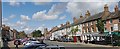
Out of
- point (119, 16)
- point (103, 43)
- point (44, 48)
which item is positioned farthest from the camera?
point (119, 16)

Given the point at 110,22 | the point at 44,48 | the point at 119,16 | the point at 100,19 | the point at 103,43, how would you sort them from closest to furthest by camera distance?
the point at 44,48 < the point at 103,43 < the point at 119,16 < the point at 110,22 < the point at 100,19

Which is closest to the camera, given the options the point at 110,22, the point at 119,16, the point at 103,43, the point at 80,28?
the point at 103,43

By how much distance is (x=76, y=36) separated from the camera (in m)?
106

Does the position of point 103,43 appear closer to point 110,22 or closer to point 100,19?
point 110,22

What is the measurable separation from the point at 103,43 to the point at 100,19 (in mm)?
21015

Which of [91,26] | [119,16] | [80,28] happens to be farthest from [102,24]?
[80,28]

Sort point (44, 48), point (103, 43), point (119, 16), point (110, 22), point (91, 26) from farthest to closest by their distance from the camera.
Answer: point (91, 26) < point (110, 22) < point (119, 16) < point (103, 43) < point (44, 48)

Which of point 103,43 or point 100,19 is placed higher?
point 100,19

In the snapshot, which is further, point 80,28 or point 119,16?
point 80,28

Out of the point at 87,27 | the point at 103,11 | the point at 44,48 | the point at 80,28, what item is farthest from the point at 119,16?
the point at 44,48

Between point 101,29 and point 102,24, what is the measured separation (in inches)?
66.3

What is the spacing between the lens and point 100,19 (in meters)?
82.2

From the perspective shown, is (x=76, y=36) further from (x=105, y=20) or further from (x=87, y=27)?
(x=105, y=20)

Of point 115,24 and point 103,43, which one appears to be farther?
point 115,24
